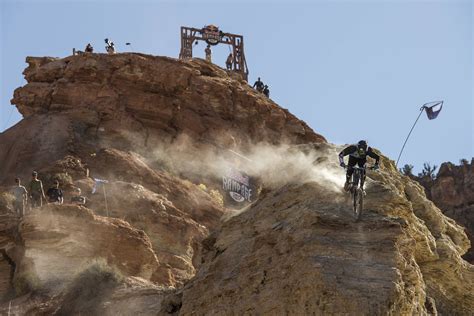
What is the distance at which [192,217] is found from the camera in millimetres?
28125

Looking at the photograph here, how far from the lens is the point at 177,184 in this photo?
29.7 m

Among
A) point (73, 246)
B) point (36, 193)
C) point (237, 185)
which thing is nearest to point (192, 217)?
point (237, 185)

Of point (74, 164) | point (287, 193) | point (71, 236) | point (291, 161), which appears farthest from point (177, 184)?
point (287, 193)

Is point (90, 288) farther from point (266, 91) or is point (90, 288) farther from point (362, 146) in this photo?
point (266, 91)

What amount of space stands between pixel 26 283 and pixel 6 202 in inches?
164

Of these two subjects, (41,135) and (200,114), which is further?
(200,114)

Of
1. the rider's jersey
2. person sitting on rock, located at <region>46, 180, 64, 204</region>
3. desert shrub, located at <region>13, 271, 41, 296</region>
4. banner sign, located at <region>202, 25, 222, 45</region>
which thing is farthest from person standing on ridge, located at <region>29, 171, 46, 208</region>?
banner sign, located at <region>202, 25, 222, 45</region>

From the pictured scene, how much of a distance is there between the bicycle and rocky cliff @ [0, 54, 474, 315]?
181mm

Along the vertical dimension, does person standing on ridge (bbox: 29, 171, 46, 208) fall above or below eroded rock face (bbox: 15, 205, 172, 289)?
above

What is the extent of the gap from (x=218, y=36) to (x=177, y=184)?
1641 centimetres

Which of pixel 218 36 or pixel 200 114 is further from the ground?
pixel 218 36

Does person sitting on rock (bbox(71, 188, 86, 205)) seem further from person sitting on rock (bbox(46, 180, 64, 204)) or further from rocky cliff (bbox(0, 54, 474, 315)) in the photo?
person sitting on rock (bbox(46, 180, 64, 204))

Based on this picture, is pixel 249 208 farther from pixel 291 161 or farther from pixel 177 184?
pixel 177 184

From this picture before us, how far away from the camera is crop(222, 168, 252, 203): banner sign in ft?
107
